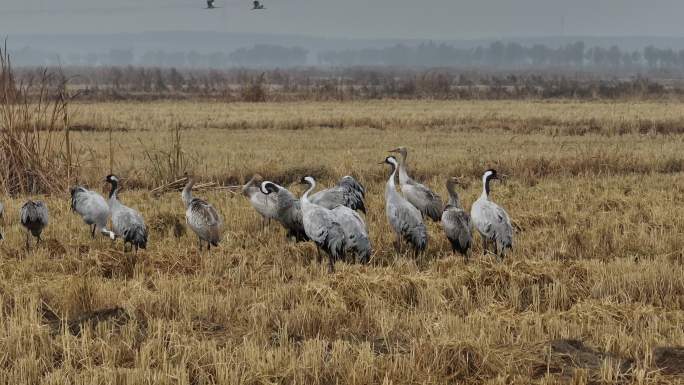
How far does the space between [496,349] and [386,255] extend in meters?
4.10

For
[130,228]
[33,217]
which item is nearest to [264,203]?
[130,228]

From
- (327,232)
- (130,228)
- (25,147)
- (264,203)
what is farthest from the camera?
(25,147)

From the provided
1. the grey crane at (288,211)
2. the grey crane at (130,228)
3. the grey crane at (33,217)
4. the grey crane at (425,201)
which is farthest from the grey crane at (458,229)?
the grey crane at (33,217)

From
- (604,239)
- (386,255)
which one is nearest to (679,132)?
(604,239)

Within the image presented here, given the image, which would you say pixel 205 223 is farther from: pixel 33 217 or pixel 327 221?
pixel 33 217

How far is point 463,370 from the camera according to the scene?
555 cm

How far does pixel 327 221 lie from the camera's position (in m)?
9.11

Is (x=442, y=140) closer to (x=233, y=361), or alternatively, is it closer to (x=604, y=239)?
(x=604, y=239)

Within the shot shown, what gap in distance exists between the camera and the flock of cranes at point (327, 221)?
9117 mm

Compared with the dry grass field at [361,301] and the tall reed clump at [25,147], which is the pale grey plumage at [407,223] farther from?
the tall reed clump at [25,147]

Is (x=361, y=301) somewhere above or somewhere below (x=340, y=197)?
below

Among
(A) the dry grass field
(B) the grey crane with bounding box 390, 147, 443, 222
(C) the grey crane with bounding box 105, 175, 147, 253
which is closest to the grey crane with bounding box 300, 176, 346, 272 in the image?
(A) the dry grass field

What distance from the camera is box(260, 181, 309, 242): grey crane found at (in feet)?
34.7

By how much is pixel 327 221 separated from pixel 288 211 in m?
1.65
